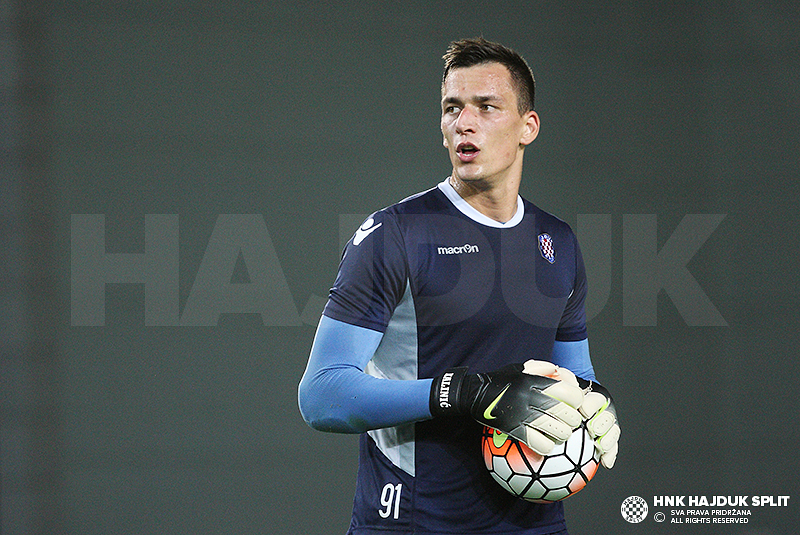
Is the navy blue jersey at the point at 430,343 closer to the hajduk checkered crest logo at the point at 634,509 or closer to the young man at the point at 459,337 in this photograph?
the young man at the point at 459,337

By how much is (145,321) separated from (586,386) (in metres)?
1.98

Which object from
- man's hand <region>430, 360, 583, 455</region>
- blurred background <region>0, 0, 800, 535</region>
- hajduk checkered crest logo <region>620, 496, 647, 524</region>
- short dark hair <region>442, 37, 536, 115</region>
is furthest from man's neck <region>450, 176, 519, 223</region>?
hajduk checkered crest logo <region>620, 496, 647, 524</region>

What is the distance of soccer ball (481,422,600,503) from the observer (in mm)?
1635

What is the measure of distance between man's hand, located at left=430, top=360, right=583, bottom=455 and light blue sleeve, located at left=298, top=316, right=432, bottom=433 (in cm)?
6

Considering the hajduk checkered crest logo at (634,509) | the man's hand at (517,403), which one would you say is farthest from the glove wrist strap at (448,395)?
the hajduk checkered crest logo at (634,509)

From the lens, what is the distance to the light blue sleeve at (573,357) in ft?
6.82

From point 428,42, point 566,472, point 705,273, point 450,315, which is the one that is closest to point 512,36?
point 428,42

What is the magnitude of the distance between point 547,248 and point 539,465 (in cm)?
60

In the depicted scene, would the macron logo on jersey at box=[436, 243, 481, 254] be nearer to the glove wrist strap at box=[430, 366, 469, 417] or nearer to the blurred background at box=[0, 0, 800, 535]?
the glove wrist strap at box=[430, 366, 469, 417]

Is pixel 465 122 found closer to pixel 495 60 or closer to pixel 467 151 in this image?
pixel 467 151

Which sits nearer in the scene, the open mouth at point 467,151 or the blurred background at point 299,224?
the open mouth at point 467,151

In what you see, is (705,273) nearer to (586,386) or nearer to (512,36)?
(512,36)

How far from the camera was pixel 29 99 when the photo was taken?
3.08 meters

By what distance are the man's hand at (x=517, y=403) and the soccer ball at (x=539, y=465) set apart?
0.08 m
